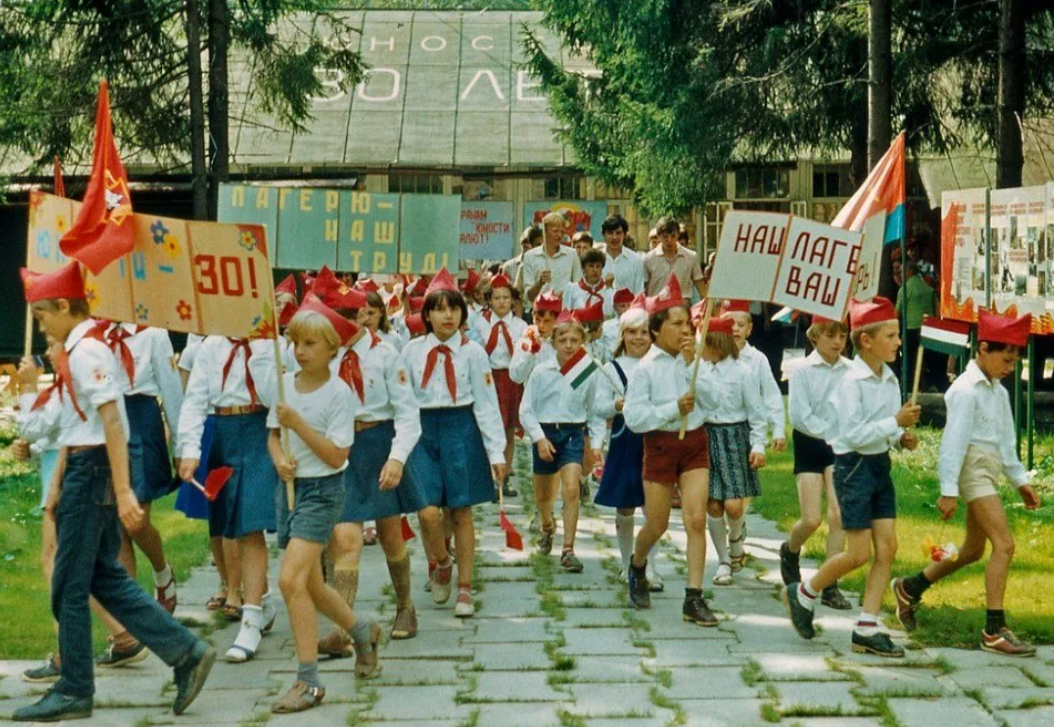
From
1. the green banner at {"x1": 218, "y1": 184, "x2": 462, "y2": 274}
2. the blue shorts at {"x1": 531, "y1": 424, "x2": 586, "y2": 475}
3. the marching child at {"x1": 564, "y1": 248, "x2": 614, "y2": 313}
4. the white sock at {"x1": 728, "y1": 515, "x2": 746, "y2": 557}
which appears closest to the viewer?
the white sock at {"x1": 728, "y1": 515, "x2": 746, "y2": 557}

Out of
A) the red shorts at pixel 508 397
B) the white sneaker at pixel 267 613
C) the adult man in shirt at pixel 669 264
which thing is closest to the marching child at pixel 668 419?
the white sneaker at pixel 267 613

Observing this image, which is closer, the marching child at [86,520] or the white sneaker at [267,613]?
the marching child at [86,520]

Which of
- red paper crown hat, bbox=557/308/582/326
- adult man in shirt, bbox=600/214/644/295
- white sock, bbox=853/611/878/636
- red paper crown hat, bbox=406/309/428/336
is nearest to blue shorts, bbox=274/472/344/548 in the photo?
white sock, bbox=853/611/878/636

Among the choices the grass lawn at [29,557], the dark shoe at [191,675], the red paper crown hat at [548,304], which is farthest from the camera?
the red paper crown hat at [548,304]

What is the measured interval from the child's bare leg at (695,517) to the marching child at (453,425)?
1049 millimetres

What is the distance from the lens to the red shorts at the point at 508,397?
13703 mm

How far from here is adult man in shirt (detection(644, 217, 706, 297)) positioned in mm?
16188

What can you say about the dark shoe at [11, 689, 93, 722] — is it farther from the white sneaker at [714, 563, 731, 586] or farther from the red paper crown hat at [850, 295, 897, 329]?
the white sneaker at [714, 563, 731, 586]

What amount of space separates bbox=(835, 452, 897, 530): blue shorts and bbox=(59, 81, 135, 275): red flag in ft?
11.9

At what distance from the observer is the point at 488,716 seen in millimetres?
7223

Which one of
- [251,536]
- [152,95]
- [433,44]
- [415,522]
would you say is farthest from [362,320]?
[433,44]

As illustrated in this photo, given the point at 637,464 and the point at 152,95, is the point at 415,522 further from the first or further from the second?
the point at 152,95

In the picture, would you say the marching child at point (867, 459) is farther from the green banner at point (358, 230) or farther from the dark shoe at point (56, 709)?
the green banner at point (358, 230)

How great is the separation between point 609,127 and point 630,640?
807 inches
